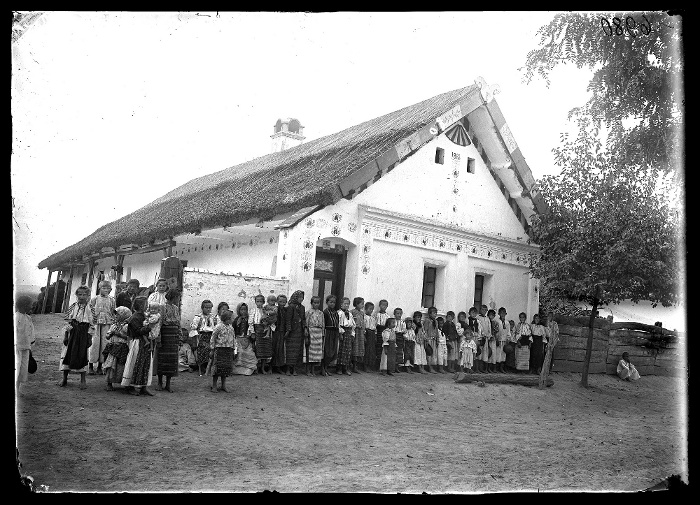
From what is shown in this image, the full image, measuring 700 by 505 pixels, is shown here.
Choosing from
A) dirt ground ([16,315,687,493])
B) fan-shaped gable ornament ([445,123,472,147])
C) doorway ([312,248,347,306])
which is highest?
fan-shaped gable ornament ([445,123,472,147])

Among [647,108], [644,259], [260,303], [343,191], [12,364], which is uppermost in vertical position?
[647,108]

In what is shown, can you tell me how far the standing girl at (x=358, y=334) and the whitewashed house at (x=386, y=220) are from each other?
0.30 metres

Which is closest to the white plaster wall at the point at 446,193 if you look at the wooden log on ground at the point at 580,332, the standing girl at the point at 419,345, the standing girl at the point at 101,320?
the standing girl at the point at 419,345

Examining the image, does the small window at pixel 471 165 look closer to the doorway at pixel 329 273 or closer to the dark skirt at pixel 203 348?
the doorway at pixel 329 273

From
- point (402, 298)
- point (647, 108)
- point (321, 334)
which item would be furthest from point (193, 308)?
point (647, 108)

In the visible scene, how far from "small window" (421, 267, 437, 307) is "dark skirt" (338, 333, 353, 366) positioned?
6.76 ft

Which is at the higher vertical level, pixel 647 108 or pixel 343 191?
pixel 647 108

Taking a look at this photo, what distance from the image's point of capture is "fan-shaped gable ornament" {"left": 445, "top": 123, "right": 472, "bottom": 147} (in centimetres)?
1135

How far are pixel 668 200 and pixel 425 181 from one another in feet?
12.5

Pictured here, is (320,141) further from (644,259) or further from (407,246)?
(644,259)

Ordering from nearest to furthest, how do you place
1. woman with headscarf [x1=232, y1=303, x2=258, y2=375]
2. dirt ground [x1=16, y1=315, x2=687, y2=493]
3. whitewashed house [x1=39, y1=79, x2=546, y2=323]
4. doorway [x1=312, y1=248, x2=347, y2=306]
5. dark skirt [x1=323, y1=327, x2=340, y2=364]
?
dirt ground [x1=16, y1=315, x2=687, y2=493]
woman with headscarf [x1=232, y1=303, x2=258, y2=375]
dark skirt [x1=323, y1=327, x2=340, y2=364]
whitewashed house [x1=39, y1=79, x2=546, y2=323]
doorway [x1=312, y1=248, x2=347, y2=306]

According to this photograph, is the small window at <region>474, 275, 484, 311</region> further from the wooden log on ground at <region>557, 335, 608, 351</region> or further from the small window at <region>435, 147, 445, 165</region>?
the small window at <region>435, 147, 445, 165</region>

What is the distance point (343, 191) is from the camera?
973 centimetres

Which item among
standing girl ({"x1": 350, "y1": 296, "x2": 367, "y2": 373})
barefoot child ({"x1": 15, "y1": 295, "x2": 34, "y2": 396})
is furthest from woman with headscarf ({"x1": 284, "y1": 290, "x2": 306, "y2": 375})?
barefoot child ({"x1": 15, "y1": 295, "x2": 34, "y2": 396})
